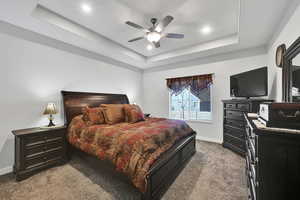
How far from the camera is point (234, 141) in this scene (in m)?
3.21

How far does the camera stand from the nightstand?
Answer: 2207mm

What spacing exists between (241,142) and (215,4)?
9.32 feet

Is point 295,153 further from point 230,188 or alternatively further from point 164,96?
point 164,96

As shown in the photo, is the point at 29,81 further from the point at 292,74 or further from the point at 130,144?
the point at 292,74

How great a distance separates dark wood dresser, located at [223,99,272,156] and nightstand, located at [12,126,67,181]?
3.82 meters

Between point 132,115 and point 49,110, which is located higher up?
point 49,110

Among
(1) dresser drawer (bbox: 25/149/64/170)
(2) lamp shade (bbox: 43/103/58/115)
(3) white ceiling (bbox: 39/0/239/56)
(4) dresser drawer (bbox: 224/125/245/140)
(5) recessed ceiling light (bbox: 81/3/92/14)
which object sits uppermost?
(3) white ceiling (bbox: 39/0/239/56)

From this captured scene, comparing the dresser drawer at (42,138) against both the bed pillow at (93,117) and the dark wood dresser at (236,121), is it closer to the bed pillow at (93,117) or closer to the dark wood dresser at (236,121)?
the bed pillow at (93,117)

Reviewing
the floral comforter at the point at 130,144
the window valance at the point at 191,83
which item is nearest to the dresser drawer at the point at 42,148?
the floral comforter at the point at 130,144

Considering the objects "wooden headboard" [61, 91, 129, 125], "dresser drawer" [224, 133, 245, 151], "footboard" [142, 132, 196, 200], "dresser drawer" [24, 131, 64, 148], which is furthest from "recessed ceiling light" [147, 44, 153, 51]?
Result: "dresser drawer" [224, 133, 245, 151]

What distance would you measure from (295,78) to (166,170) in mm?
2084

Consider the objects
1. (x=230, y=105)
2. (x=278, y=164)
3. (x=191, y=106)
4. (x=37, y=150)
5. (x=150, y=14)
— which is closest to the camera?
(x=278, y=164)

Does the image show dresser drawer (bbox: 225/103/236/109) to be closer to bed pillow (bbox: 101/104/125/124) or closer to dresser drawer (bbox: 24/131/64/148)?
bed pillow (bbox: 101/104/125/124)

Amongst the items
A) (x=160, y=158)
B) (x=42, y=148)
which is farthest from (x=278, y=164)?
(x=42, y=148)
